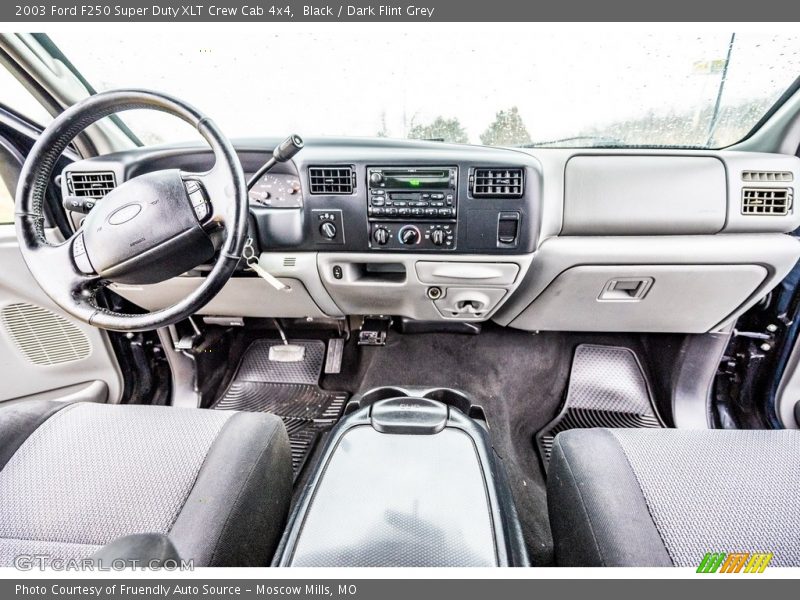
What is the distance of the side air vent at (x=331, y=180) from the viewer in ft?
4.38

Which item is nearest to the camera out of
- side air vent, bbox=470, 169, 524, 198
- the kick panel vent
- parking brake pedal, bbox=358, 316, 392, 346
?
side air vent, bbox=470, 169, 524, 198

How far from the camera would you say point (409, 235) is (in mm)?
1381

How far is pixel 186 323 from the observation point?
193 cm

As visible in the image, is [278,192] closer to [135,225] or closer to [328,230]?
[328,230]

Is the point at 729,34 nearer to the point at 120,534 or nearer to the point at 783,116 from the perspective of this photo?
the point at 783,116

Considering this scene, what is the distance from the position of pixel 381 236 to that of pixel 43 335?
1.54 metres

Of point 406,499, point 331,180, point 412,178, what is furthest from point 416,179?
point 406,499

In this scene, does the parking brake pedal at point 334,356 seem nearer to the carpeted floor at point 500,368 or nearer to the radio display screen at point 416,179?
the carpeted floor at point 500,368

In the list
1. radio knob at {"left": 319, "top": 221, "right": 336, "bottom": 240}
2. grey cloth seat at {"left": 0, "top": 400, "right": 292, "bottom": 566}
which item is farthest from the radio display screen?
grey cloth seat at {"left": 0, "top": 400, "right": 292, "bottom": 566}

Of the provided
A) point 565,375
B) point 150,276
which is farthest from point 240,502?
point 565,375

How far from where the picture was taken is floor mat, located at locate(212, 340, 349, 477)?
6.14 ft

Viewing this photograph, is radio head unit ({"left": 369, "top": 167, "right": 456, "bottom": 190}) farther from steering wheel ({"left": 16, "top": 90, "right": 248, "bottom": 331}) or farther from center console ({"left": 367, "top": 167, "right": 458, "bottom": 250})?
steering wheel ({"left": 16, "top": 90, "right": 248, "bottom": 331})

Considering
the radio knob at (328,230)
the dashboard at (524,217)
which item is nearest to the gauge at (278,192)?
the dashboard at (524,217)

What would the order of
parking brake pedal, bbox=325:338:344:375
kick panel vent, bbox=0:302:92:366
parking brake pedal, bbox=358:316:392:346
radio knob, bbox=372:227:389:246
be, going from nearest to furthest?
radio knob, bbox=372:227:389:246 → kick panel vent, bbox=0:302:92:366 → parking brake pedal, bbox=358:316:392:346 → parking brake pedal, bbox=325:338:344:375
